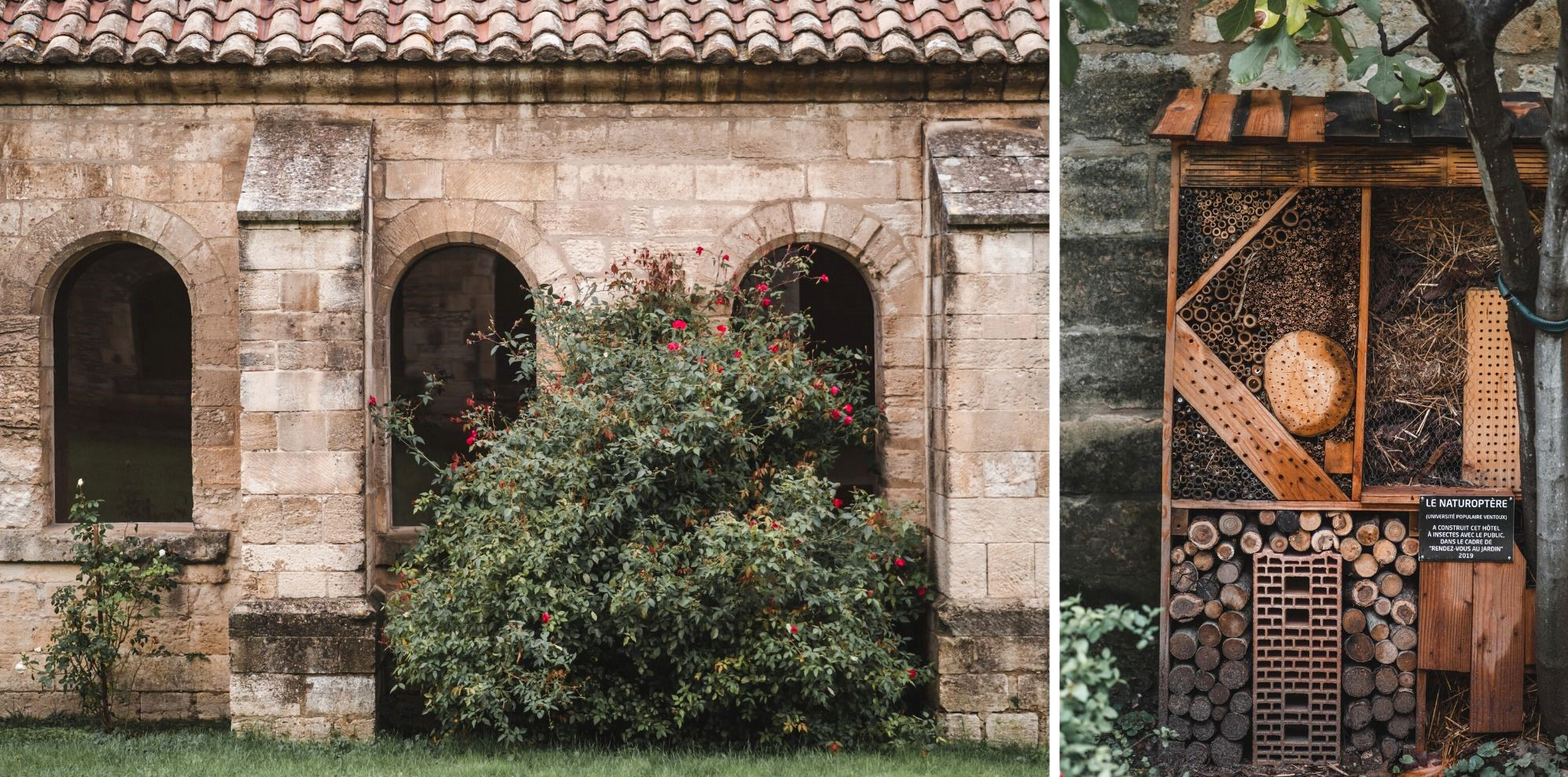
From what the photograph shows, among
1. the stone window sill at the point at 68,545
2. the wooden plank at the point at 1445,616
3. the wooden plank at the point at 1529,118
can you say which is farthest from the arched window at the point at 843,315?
the wooden plank at the point at 1529,118

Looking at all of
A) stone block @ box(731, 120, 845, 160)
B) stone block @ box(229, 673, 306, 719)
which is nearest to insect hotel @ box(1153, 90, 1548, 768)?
stone block @ box(731, 120, 845, 160)

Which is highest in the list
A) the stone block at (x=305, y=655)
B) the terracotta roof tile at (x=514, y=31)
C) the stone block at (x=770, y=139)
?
the terracotta roof tile at (x=514, y=31)

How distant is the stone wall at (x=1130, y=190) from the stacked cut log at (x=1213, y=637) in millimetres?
530

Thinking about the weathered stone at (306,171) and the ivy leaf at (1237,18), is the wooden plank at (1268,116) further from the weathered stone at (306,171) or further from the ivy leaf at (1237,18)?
the weathered stone at (306,171)

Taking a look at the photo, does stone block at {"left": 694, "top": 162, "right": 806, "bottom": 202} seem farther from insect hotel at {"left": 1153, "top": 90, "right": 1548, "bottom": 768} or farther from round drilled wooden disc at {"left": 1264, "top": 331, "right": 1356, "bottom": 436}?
round drilled wooden disc at {"left": 1264, "top": 331, "right": 1356, "bottom": 436}

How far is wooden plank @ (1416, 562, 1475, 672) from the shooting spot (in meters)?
5.51

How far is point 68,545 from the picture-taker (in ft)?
23.5

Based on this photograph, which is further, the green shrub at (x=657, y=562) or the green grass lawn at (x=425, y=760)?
the green shrub at (x=657, y=562)

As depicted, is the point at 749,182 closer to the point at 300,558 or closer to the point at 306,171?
the point at 306,171

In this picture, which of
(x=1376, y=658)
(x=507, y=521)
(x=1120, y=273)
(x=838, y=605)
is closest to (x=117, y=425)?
(x=507, y=521)

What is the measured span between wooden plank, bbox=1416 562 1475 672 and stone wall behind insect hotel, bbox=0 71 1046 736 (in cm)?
260

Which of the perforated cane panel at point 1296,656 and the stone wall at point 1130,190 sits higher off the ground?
the stone wall at point 1130,190

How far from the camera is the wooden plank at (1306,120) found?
5.26m

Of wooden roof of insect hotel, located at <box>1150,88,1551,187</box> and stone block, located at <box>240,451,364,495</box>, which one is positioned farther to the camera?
stone block, located at <box>240,451,364,495</box>
